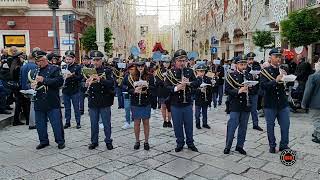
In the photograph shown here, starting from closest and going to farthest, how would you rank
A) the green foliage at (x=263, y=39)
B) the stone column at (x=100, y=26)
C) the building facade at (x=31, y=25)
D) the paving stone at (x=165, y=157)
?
the paving stone at (x=165, y=157) < the green foliage at (x=263, y=39) < the stone column at (x=100, y=26) < the building facade at (x=31, y=25)

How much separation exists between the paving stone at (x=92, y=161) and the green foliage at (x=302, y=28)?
11380 mm

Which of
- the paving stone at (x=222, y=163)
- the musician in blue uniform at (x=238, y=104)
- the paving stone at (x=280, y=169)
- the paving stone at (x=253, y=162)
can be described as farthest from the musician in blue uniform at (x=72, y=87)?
the paving stone at (x=280, y=169)

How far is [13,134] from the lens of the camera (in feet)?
26.9

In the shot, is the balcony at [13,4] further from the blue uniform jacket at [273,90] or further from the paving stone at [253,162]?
the paving stone at [253,162]

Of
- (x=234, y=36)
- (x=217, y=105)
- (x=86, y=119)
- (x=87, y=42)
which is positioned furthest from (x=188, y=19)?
(x=86, y=119)

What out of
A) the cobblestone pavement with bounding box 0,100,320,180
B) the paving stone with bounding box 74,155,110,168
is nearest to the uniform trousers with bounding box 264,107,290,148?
the cobblestone pavement with bounding box 0,100,320,180

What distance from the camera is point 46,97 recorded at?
6672 millimetres

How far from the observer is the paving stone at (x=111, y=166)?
5602mm

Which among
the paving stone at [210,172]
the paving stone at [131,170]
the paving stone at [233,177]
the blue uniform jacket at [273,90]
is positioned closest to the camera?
the paving stone at [233,177]

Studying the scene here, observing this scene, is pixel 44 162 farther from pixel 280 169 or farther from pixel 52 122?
pixel 280 169

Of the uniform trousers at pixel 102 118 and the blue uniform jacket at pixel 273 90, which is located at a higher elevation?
the blue uniform jacket at pixel 273 90

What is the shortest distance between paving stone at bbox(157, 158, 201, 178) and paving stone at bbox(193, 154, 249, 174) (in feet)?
0.78

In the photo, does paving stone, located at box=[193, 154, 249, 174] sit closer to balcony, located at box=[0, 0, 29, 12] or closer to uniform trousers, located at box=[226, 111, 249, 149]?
uniform trousers, located at box=[226, 111, 249, 149]

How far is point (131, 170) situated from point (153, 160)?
61cm
